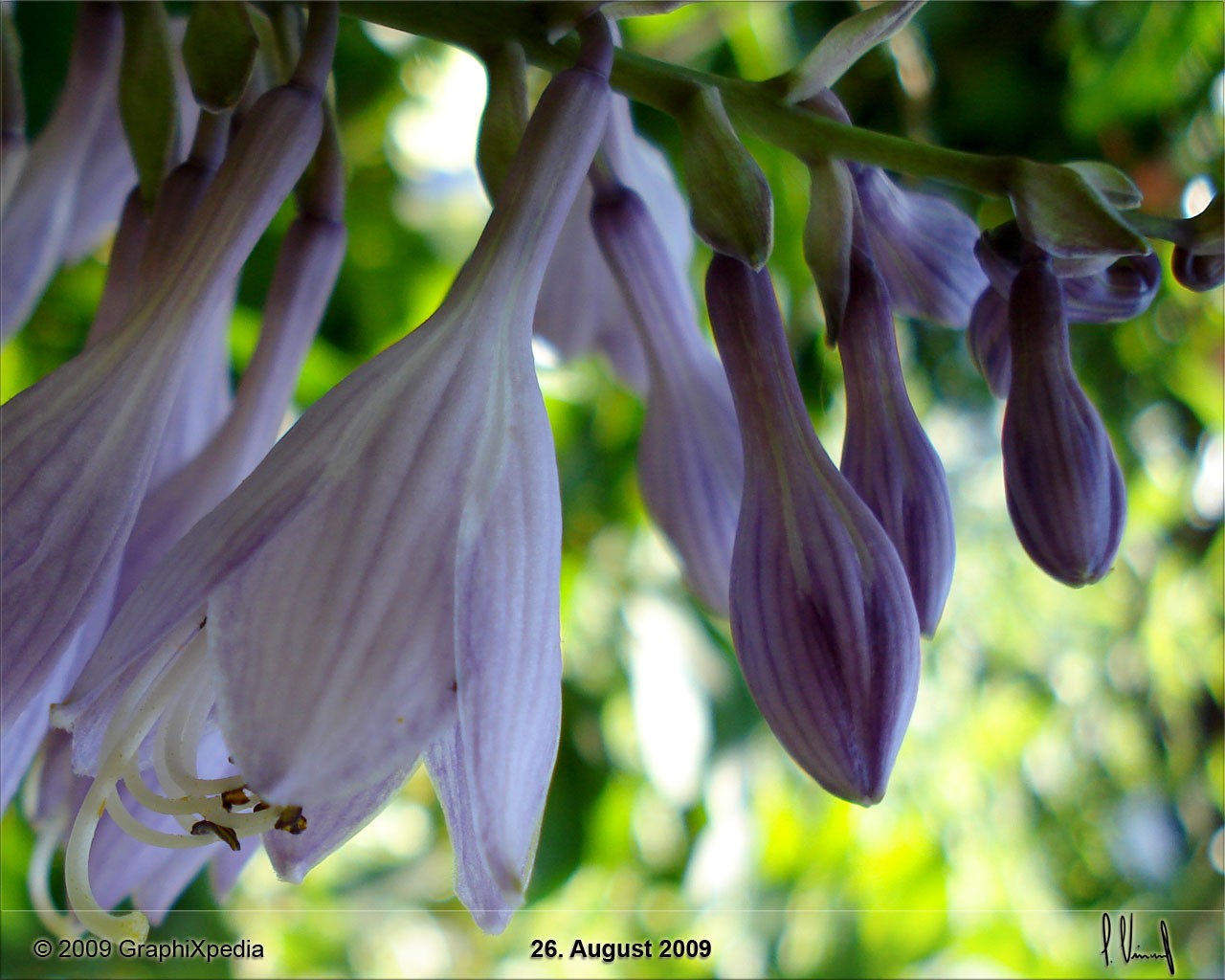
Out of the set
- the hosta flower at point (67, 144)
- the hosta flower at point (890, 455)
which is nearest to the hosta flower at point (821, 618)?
the hosta flower at point (890, 455)

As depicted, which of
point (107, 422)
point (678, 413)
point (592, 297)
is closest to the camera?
point (107, 422)

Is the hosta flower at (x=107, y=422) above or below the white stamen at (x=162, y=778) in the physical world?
above

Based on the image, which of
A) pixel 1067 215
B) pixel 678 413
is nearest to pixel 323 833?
pixel 678 413

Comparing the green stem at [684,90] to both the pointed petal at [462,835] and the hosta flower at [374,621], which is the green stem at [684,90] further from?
the pointed petal at [462,835]

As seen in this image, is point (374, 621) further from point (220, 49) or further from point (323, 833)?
point (220, 49)

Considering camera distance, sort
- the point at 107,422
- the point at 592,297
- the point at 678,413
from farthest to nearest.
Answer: the point at 592,297, the point at 678,413, the point at 107,422

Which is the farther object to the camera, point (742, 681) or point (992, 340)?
point (742, 681)

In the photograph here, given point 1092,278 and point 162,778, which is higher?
point 1092,278
